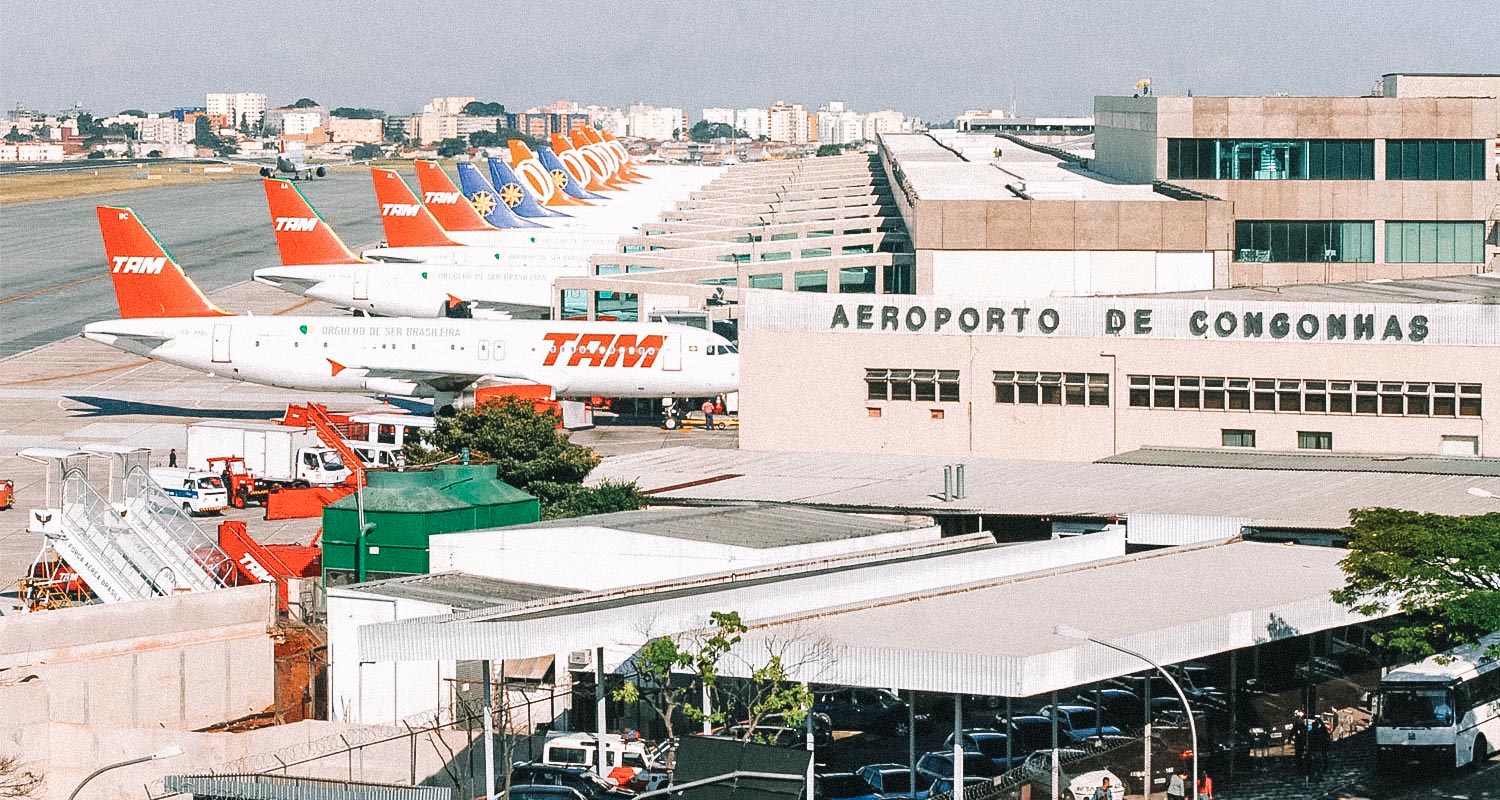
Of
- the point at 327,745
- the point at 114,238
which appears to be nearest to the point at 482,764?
the point at 327,745

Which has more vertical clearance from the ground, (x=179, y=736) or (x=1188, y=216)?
(x=1188, y=216)

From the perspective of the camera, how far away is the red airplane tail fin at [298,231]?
418 feet

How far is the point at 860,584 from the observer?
43.7 m

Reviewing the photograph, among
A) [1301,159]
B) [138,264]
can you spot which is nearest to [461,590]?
[138,264]

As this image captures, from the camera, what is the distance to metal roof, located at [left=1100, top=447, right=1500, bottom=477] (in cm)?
6125

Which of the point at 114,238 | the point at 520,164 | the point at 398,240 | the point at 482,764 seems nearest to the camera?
the point at 482,764

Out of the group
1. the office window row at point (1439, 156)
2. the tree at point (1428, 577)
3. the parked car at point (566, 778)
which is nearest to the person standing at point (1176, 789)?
the tree at point (1428, 577)

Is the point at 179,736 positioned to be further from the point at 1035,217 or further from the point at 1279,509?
the point at 1035,217

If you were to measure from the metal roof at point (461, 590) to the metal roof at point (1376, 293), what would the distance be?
1273 inches

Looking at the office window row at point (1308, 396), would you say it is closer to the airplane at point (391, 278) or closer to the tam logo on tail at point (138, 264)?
the tam logo on tail at point (138, 264)

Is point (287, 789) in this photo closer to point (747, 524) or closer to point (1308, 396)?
point (747, 524)

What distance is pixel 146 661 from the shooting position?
5212 centimetres

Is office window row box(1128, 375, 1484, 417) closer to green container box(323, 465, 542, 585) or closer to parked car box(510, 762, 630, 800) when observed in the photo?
green container box(323, 465, 542, 585)

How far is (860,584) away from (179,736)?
14.6 meters
